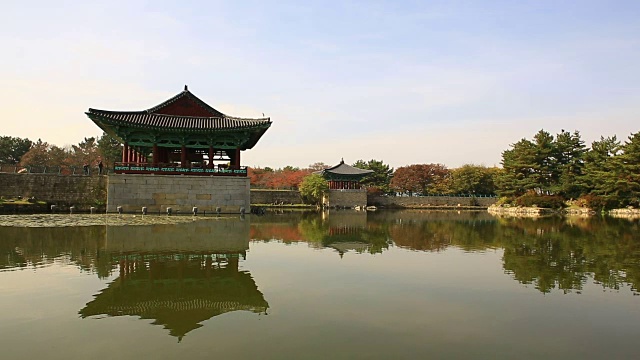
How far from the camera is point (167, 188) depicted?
31.7 m

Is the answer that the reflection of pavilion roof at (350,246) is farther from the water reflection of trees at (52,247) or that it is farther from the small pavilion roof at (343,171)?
the small pavilion roof at (343,171)

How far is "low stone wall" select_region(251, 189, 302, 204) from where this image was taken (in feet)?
185

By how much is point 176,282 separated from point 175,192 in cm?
2295

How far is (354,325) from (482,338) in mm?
1962

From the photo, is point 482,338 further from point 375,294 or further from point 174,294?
point 174,294

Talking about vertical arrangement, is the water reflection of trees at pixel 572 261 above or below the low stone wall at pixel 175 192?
below

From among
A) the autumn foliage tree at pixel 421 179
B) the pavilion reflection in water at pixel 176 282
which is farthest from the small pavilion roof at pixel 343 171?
the pavilion reflection in water at pixel 176 282

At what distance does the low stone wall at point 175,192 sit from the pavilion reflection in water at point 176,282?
14.0 m

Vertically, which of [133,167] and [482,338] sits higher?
[133,167]

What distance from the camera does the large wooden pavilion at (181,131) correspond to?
3172cm

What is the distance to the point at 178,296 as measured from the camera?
881 centimetres

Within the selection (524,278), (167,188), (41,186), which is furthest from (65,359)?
(41,186)

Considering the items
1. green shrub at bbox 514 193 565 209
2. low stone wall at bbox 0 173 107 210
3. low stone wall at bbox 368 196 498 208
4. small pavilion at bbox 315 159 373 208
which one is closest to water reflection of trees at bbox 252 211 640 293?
low stone wall at bbox 0 173 107 210

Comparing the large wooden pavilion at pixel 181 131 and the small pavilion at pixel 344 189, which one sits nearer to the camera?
the large wooden pavilion at pixel 181 131
